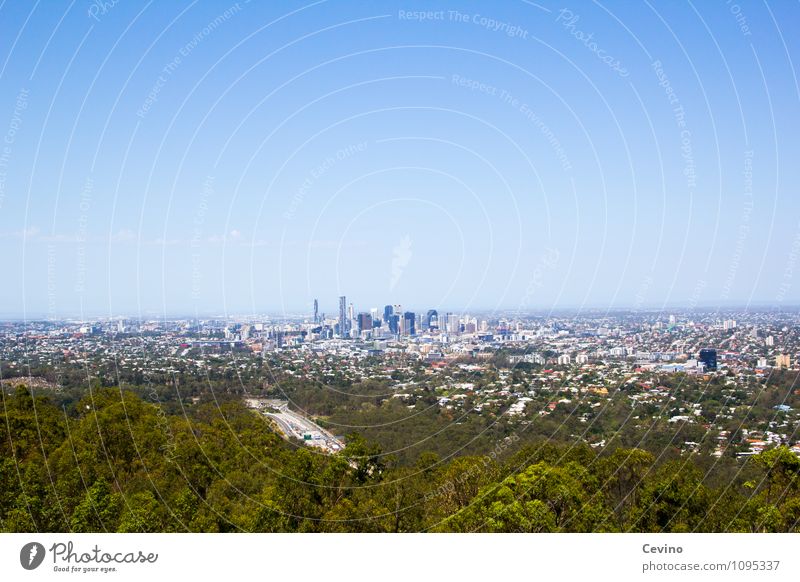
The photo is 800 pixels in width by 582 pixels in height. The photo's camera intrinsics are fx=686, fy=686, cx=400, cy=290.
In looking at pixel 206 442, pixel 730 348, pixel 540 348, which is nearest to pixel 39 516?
pixel 206 442

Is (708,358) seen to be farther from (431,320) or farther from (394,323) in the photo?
(394,323)

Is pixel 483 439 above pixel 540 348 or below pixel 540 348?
below

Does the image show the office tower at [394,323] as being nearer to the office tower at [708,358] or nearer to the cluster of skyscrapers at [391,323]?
the cluster of skyscrapers at [391,323]

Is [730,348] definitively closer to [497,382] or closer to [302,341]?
[497,382]

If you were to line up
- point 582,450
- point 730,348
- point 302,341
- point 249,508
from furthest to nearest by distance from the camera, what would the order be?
1. point 302,341
2. point 730,348
3. point 582,450
4. point 249,508

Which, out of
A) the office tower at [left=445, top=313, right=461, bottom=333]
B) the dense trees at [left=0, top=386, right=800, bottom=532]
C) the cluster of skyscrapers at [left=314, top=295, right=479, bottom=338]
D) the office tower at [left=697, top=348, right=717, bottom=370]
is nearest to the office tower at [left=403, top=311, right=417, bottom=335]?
the cluster of skyscrapers at [left=314, top=295, right=479, bottom=338]

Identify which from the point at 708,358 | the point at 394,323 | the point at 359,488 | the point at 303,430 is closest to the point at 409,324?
the point at 394,323
